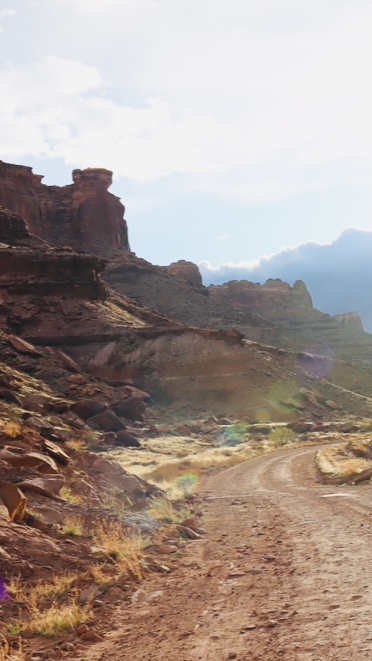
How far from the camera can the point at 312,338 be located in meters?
107

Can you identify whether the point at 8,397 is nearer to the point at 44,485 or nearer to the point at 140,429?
the point at 140,429

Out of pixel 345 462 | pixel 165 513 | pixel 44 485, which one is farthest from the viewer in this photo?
pixel 345 462

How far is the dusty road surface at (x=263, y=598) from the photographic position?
4906 millimetres

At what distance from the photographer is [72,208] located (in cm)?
10838

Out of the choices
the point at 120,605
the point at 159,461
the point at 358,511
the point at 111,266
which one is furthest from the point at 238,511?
the point at 111,266

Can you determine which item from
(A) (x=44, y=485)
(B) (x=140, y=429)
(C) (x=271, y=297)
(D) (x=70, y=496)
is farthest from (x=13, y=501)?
(C) (x=271, y=297)

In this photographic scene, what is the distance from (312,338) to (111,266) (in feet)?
132

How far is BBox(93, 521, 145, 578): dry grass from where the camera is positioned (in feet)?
26.1

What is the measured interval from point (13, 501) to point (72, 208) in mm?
104894

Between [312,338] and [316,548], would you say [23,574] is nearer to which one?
[316,548]

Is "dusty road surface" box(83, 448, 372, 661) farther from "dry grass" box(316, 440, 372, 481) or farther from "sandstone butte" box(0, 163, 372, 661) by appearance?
"dry grass" box(316, 440, 372, 481)

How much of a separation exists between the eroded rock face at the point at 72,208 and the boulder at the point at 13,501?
9718cm

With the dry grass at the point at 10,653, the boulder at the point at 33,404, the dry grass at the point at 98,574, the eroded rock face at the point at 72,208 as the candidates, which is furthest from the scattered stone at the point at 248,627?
the eroded rock face at the point at 72,208

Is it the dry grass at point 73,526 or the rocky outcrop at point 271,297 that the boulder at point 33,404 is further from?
the rocky outcrop at point 271,297
